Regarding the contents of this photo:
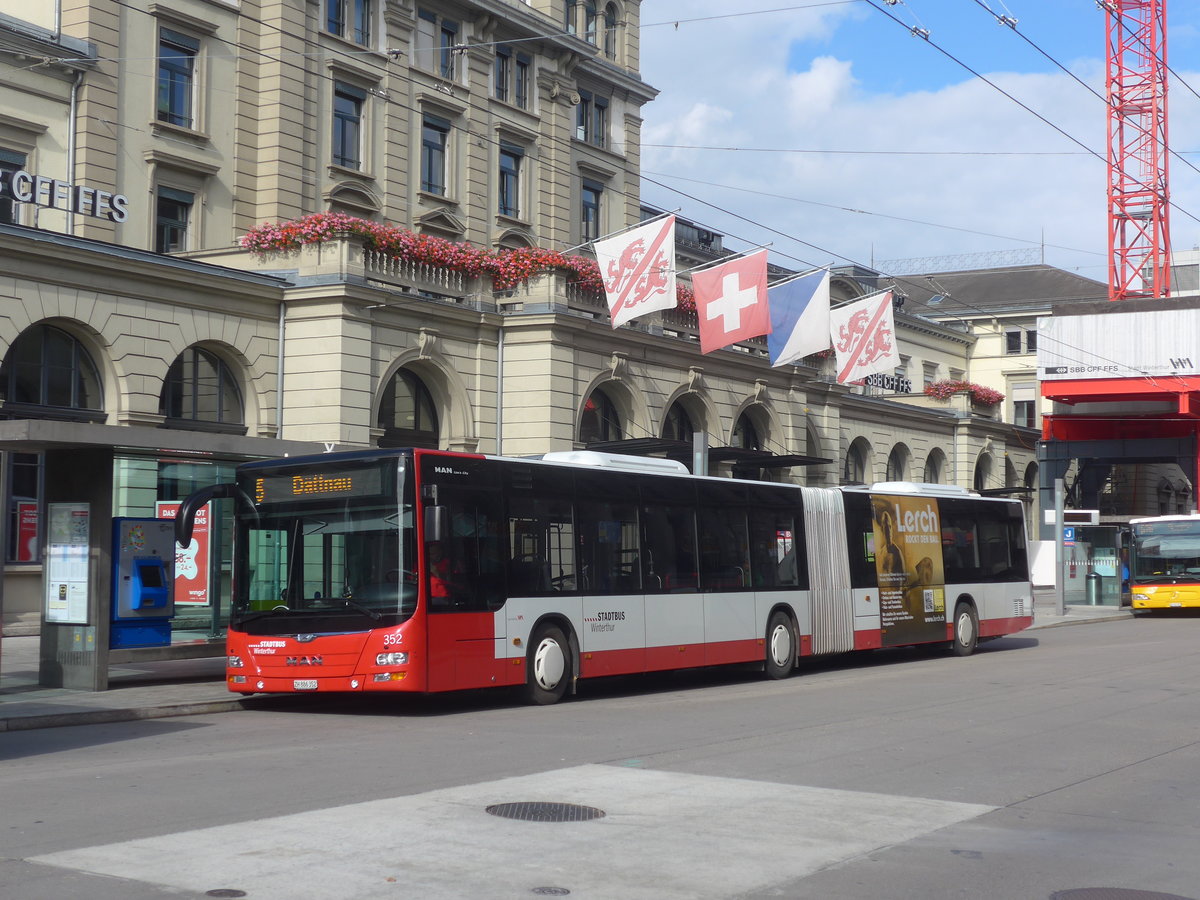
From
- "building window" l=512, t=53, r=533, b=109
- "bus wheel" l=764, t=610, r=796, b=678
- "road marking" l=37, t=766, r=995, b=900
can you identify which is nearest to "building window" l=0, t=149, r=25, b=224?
"building window" l=512, t=53, r=533, b=109

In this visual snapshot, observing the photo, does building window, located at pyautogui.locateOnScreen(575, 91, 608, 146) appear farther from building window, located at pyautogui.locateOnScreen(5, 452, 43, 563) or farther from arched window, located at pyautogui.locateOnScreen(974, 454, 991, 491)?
arched window, located at pyautogui.locateOnScreen(974, 454, 991, 491)

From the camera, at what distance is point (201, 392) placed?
2770 centimetres

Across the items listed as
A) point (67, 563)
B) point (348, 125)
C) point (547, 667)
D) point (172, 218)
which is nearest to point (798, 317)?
point (348, 125)

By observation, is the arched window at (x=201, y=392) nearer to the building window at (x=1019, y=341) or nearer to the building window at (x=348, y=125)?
the building window at (x=348, y=125)

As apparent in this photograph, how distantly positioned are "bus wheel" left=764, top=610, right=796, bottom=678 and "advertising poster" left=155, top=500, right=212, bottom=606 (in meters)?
8.13

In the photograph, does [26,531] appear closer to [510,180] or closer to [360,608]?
[360,608]

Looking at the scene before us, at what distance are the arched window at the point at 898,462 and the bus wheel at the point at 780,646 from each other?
3051 cm

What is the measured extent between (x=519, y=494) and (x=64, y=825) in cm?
877

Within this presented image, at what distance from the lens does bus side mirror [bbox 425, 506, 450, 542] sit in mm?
15148

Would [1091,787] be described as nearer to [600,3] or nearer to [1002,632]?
[1002,632]

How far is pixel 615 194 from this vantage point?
44.5 meters

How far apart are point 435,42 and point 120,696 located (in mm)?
24358

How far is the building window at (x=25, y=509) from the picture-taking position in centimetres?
2645

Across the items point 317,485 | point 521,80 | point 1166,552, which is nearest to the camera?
point 317,485
